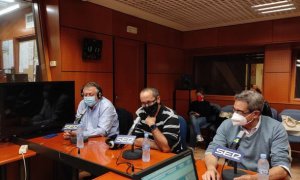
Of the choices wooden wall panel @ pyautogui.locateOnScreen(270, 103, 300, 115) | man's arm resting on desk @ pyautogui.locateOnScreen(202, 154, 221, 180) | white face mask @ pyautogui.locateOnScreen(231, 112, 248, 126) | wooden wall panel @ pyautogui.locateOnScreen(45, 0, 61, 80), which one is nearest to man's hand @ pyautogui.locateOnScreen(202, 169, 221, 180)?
man's arm resting on desk @ pyautogui.locateOnScreen(202, 154, 221, 180)

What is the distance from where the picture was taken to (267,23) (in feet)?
14.6

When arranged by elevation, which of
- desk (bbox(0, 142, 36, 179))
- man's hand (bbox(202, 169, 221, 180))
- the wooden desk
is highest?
man's hand (bbox(202, 169, 221, 180))

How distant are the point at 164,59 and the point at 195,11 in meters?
1.38

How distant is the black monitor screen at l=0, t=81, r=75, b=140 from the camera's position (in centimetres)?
250

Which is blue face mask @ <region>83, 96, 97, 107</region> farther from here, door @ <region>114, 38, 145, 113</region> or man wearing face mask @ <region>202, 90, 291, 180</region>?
man wearing face mask @ <region>202, 90, 291, 180</region>

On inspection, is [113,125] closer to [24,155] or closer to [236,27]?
[24,155]

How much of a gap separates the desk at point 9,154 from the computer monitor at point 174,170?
1.76 metres

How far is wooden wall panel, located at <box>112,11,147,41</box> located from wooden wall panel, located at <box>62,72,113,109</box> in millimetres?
772

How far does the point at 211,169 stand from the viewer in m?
1.57

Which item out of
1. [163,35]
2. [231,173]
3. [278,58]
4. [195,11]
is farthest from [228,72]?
[231,173]

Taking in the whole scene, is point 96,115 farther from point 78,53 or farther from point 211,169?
point 211,169

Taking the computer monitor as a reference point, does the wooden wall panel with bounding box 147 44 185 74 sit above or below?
above

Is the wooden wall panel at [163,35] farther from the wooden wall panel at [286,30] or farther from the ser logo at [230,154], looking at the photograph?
the ser logo at [230,154]

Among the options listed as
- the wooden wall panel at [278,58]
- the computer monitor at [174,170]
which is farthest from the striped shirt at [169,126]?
the wooden wall panel at [278,58]
